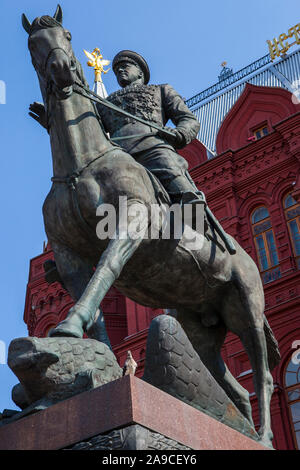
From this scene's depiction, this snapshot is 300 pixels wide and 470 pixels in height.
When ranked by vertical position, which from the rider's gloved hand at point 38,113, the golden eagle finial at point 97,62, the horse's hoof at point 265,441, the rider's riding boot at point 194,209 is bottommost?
the horse's hoof at point 265,441

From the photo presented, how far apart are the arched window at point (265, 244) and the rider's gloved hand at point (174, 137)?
14076mm

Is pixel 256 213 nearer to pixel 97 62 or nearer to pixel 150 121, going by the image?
pixel 97 62

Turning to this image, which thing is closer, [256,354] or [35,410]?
[35,410]

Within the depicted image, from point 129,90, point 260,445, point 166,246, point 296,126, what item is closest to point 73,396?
point 260,445

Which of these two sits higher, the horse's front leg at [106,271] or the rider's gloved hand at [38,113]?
the rider's gloved hand at [38,113]

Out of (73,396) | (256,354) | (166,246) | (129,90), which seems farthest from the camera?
(129,90)

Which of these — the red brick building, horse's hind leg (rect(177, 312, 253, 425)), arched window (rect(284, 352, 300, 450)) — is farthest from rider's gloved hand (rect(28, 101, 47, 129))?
arched window (rect(284, 352, 300, 450))

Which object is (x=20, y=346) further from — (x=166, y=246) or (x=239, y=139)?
(x=239, y=139)

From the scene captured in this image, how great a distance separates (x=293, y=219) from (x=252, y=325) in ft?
49.7

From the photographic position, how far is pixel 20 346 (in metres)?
3.93

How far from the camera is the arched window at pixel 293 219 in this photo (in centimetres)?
2003

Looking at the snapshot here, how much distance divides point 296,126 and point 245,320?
54.3ft

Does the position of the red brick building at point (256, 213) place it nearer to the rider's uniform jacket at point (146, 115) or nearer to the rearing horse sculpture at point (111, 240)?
the rearing horse sculpture at point (111, 240)

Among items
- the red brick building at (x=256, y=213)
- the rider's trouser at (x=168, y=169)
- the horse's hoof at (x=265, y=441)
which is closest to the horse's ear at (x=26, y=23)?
the rider's trouser at (x=168, y=169)
